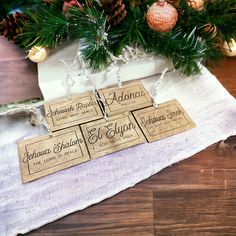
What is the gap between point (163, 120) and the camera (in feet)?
1.46

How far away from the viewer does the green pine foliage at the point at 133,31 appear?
471 mm

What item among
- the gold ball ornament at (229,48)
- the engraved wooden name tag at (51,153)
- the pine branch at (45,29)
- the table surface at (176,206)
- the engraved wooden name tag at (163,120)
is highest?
Result: the pine branch at (45,29)

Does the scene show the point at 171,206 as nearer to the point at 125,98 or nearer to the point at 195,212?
the point at 195,212

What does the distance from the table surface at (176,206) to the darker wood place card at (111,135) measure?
0.21ft

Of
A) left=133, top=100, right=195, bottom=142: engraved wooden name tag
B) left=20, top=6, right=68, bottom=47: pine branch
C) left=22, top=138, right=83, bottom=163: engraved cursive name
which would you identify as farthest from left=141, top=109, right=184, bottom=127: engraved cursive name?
left=20, top=6, right=68, bottom=47: pine branch

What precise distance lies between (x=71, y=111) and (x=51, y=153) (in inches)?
3.1

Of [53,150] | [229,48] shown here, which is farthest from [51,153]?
[229,48]

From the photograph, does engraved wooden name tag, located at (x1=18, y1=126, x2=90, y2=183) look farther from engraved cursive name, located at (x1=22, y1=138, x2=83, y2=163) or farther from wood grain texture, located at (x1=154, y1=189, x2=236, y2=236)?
wood grain texture, located at (x1=154, y1=189, x2=236, y2=236)

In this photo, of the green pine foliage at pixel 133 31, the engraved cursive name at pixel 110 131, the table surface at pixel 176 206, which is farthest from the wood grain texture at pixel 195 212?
the green pine foliage at pixel 133 31

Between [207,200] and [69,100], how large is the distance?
25cm

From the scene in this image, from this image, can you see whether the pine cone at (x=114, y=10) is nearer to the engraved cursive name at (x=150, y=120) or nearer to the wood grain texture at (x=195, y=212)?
the engraved cursive name at (x=150, y=120)

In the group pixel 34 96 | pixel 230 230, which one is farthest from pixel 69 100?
pixel 230 230

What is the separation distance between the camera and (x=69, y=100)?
459 millimetres

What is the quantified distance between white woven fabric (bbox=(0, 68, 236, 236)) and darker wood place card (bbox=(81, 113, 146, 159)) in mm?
→ 10
